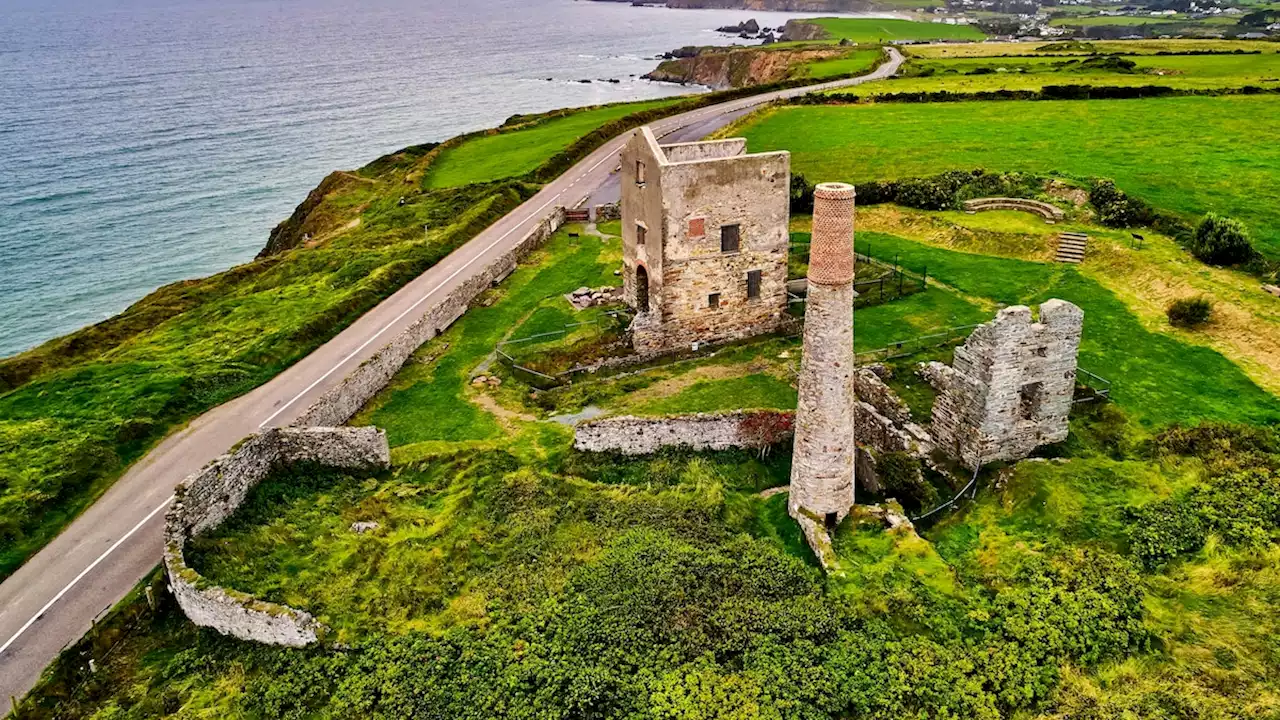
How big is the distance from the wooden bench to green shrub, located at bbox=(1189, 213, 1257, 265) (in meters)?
7.06

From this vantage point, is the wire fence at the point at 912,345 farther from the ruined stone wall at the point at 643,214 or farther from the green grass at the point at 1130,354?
the ruined stone wall at the point at 643,214

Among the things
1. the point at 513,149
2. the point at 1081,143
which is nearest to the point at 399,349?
the point at 513,149

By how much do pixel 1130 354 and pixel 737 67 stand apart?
111874 millimetres

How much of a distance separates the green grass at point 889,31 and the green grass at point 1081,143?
8734 centimetres

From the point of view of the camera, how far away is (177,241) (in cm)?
6544

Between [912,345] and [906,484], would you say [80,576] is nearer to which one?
[906,484]

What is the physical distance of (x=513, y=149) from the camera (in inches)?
2783

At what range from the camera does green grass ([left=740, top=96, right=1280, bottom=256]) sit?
1609 inches

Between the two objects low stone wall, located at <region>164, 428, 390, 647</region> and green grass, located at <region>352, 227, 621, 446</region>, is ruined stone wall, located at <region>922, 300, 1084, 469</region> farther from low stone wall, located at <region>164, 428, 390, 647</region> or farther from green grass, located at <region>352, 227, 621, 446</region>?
low stone wall, located at <region>164, 428, 390, 647</region>

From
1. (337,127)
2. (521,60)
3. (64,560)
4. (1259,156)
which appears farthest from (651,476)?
(521,60)

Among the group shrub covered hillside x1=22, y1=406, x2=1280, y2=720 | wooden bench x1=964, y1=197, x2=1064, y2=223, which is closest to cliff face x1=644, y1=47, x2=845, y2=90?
wooden bench x1=964, y1=197, x2=1064, y2=223

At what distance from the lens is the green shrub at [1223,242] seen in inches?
1281

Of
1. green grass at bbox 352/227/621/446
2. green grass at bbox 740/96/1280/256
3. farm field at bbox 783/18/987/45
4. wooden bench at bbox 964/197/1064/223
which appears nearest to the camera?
green grass at bbox 352/227/621/446

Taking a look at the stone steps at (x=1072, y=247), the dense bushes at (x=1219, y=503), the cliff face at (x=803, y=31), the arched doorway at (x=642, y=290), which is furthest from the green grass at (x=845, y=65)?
the dense bushes at (x=1219, y=503)
